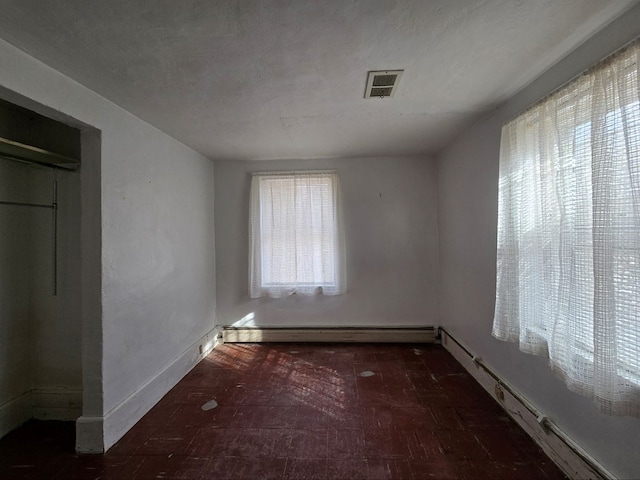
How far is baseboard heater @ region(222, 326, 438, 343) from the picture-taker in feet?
10.9

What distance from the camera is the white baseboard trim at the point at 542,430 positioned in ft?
4.41

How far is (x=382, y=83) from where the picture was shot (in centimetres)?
169

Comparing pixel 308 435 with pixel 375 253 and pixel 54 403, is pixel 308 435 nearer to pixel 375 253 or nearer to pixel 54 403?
pixel 54 403

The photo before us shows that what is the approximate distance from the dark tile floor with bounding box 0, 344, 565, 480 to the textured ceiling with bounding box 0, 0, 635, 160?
2.27m

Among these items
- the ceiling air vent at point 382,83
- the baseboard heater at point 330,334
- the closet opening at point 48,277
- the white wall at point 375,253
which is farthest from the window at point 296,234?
the closet opening at point 48,277

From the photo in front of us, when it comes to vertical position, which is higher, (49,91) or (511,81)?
(511,81)

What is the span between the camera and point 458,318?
285 cm

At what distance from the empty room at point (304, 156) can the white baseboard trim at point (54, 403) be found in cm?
2

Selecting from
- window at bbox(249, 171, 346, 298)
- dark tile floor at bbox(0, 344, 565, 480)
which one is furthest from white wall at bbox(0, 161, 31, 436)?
window at bbox(249, 171, 346, 298)

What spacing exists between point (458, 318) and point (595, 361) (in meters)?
1.74

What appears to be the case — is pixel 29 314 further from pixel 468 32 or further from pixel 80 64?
pixel 468 32

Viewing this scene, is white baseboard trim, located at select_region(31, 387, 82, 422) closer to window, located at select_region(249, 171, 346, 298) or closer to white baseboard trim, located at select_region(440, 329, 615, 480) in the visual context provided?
window, located at select_region(249, 171, 346, 298)

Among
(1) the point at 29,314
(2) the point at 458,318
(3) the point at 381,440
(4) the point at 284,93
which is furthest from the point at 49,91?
(2) the point at 458,318

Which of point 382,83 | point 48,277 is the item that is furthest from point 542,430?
point 48,277
